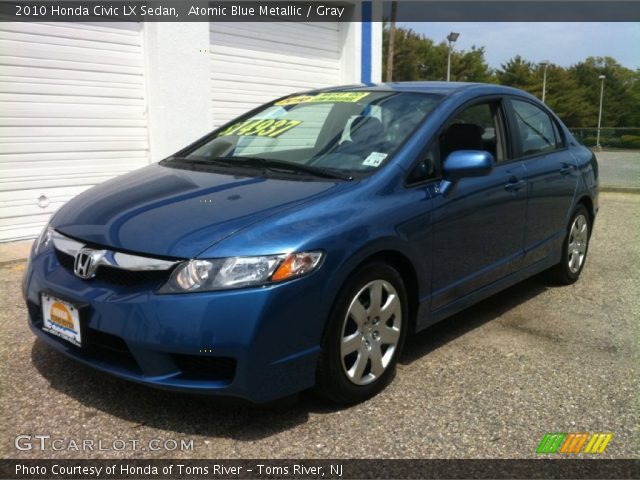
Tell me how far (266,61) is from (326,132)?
18.6ft

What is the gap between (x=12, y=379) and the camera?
10.6 ft

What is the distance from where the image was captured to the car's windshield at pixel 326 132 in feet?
11.2

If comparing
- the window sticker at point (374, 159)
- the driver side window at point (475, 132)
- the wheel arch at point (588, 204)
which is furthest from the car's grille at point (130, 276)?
the wheel arch at point (588, 204)

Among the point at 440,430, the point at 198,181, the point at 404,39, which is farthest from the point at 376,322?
the point at 404,39

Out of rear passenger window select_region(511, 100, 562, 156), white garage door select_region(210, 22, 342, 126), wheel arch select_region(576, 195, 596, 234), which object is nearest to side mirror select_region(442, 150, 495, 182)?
rear passenger window select_region(511, 100, 562, 156)

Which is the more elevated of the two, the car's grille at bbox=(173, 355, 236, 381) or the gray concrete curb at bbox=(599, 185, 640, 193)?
the car's grille at bbox=(173, 355, 236, 381)

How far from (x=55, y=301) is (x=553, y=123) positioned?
385 centimetres

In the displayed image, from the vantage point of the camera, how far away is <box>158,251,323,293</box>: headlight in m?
2.52

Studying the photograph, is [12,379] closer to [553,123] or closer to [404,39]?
[553,123]

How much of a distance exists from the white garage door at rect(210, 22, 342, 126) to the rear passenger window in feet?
15.8

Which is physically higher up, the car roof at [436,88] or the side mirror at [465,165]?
the car roof at [436,88]

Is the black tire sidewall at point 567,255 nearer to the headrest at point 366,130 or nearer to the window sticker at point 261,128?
the headrest at point 366,130

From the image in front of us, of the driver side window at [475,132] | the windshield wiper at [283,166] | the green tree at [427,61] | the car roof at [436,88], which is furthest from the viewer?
the green tree at [427,61]

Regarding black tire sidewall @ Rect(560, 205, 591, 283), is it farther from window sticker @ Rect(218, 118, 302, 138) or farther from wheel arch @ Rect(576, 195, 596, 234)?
window sticker @ Rect(218, 118, 302, 138)
